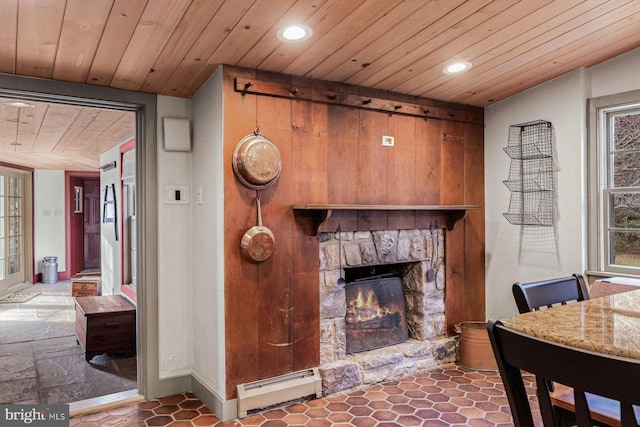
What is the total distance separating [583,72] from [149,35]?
2.98 meters

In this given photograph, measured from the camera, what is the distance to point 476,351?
135 inches

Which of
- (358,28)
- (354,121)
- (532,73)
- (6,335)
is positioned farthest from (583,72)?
(6,335)

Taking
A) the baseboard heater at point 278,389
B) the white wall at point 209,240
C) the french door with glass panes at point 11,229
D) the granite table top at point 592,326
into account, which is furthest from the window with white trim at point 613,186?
the french door with glass panes at point 11,229

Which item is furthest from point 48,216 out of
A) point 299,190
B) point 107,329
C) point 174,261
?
point 299,190

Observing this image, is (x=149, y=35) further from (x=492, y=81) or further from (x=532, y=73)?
(x=532, y=73)

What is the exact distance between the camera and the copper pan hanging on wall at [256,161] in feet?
8.71

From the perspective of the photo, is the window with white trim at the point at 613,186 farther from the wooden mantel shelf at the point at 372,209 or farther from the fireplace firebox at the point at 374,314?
the fireplace firebox at the point at 374,314

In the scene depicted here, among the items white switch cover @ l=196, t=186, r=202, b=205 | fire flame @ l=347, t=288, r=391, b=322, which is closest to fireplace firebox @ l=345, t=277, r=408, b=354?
fire flame @ l=347, t=288, r=391, b=322

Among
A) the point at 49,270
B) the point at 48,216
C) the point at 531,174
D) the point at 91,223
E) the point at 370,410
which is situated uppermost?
the point at 531,174

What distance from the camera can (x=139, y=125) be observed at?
3.09 metres

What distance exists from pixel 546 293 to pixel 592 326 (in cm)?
51

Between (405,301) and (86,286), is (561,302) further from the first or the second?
(86,286)
